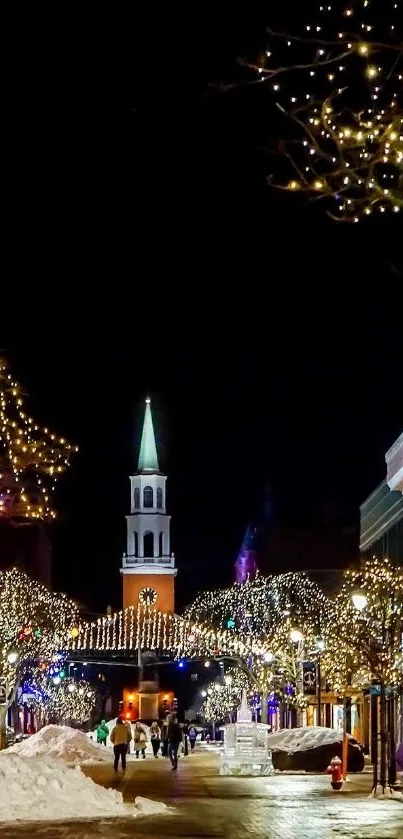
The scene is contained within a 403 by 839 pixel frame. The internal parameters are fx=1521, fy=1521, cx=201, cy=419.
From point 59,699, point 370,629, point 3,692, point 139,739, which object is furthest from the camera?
point 59,699

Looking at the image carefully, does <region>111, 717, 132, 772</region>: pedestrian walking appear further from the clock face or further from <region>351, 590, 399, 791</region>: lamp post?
the clock face

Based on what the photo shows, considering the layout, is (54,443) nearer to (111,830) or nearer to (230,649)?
(111,830)

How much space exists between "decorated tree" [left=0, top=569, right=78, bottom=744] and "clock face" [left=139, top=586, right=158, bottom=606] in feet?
231

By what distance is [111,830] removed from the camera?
20.3 m

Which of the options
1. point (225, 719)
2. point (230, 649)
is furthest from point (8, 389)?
point (225, 719)

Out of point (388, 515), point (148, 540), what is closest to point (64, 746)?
point (388, 515)

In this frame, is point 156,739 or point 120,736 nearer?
point 120,736

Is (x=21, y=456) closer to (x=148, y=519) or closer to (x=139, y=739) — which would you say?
(x=139, y=739)

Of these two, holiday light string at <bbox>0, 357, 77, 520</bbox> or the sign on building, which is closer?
holiday light string at <bbox>0, 357, 77, 520</bbox>

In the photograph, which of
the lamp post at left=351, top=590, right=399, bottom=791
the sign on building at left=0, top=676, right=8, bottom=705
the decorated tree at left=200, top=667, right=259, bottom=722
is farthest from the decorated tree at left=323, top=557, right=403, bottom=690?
the decorated tree at left=200, top=667, right=259, bottom=722

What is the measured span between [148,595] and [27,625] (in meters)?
88.6

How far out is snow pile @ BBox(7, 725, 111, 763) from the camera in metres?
52.8

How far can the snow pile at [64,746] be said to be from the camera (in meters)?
52.8

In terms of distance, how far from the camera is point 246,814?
24.0 meters
